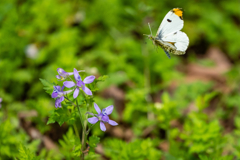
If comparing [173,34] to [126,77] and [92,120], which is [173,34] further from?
[126,77]

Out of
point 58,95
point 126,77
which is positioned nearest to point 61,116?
point 58,95

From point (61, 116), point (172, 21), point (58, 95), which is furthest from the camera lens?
point (172, 21)

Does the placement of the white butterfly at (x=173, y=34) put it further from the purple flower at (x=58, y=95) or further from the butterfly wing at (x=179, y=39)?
the purple flower at (x=58, y=95)

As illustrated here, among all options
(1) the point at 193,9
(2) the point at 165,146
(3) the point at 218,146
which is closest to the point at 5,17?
(2) the point at 165,146

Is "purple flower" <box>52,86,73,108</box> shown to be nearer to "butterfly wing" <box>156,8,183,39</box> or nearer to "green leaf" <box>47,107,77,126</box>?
"green leaf" <box>47,107,77,126</box>

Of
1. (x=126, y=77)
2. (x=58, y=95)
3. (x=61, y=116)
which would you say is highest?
(x=58, y=95)

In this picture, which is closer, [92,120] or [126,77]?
[92,120]

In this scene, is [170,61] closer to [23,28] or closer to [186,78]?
[186,78]
